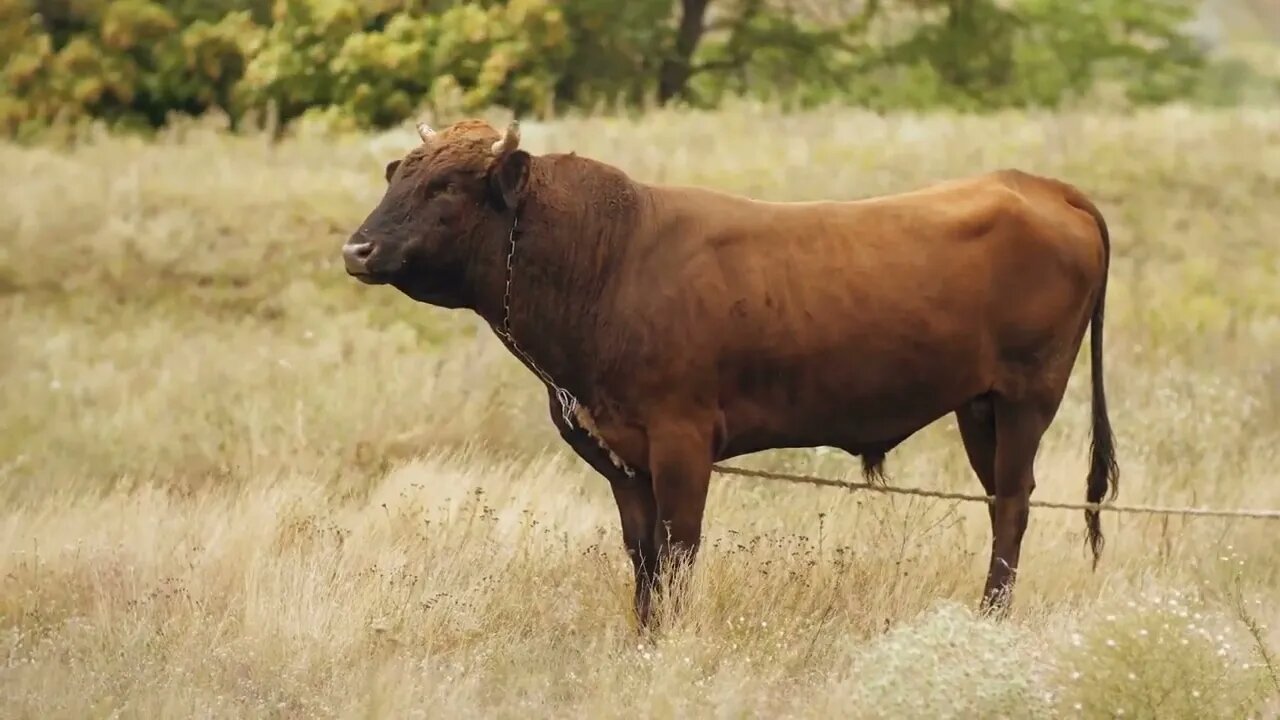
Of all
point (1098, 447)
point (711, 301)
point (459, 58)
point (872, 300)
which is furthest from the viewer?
point (459, 58)

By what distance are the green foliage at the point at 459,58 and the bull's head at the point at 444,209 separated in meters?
15.1

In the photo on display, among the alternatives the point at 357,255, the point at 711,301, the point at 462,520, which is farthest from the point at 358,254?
the point at 462,520

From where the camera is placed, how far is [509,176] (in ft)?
18.6

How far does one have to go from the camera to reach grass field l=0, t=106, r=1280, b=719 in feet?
17.2

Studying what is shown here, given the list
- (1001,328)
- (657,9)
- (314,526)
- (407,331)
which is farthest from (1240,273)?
(657,9)

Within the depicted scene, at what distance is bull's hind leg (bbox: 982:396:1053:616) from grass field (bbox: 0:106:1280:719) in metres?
0.18

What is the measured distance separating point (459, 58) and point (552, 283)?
55.8ft

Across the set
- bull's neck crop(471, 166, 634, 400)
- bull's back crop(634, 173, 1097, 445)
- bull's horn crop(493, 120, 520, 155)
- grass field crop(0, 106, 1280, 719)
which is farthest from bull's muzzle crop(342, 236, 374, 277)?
grass field crop(0, 106, 1280, 719)

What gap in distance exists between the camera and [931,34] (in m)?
28.9

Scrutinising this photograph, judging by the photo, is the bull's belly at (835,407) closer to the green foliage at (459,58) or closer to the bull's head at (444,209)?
the bull's head at (444,209)

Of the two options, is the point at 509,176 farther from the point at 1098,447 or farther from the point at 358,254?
the point at 1098,447

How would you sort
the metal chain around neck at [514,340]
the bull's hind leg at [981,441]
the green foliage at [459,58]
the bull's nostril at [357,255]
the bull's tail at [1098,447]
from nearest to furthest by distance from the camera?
the bull's nostril at [357,255]
the metal chain around neck at [514,340]
the bull's hind leg at [981,441]
the bull's tail at [1098,447]
the green foliage at [459,58]

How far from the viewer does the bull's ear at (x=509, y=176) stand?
5.64 m

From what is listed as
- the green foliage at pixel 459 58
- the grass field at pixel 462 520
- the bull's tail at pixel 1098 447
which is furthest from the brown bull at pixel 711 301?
the green foliage at pixel 459 58
